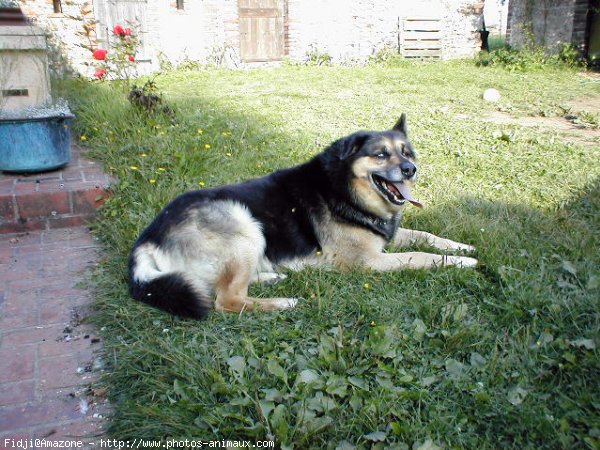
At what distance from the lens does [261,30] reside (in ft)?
46.9

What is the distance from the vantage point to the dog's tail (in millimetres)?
2520

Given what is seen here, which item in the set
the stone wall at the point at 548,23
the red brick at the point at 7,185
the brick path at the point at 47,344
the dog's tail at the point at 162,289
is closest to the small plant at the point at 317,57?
the stone wall at the point at 548,23

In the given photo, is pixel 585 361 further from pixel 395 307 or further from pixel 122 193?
pixel 122 193

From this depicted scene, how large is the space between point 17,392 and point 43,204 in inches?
87.7

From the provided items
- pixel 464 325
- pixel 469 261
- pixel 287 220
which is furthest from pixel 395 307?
pixel 287 220

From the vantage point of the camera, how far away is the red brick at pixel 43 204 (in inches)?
157

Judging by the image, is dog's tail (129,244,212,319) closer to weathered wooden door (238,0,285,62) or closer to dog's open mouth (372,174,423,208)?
dog's open mouth (372,174,423,208)

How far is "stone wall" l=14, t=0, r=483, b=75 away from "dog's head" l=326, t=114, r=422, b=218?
973 centimetres

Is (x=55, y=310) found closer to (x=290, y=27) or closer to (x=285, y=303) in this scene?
(x=285, y=303)

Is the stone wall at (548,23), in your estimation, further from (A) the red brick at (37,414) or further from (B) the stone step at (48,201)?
(A) the red brick at (37,414)

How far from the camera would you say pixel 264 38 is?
14359 millimetres

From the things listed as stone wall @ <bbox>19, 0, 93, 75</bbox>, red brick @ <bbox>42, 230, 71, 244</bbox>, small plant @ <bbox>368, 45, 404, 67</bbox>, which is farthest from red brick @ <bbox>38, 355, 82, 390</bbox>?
small plant @ <bbox>368, 45, 404, 67</bbox>

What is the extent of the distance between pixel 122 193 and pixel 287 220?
1.78m

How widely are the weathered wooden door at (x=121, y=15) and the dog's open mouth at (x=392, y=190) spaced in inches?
407
